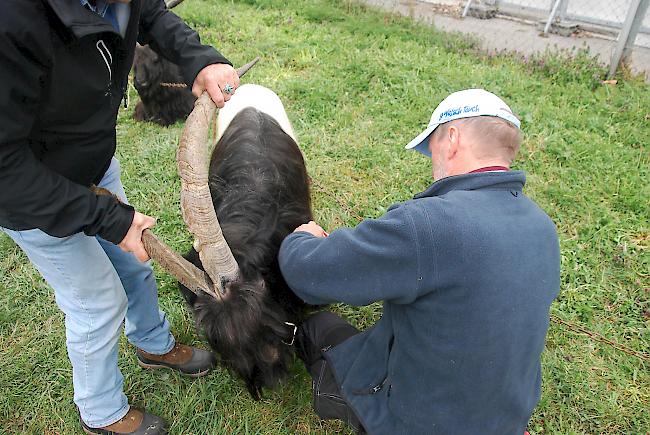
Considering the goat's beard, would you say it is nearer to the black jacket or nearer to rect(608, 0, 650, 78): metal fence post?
the black jacket

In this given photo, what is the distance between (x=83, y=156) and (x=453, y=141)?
145 cm

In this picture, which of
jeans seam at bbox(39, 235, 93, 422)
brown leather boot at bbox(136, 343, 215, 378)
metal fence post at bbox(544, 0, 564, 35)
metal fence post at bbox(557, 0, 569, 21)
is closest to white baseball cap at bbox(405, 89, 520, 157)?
jeans seam at bbox(39, 235, 93, 422)

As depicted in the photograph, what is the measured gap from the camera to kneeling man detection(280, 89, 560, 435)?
1724 millimetres

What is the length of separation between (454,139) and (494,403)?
3.40 ft

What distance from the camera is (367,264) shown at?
5.87 feet

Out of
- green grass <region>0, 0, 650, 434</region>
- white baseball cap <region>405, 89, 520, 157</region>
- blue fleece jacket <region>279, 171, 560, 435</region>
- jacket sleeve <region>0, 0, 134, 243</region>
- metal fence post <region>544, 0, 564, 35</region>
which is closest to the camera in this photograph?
jacket sleeve <region>0, 0, 134, 243</region>

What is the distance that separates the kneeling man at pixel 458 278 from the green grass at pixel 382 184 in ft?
3.37

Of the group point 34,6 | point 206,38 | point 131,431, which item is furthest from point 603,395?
point 206,38

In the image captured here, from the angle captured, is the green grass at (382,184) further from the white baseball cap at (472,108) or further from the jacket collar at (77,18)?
the jacket collar at (77,18)

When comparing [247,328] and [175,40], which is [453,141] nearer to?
[247,328]

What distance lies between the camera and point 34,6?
4.92 feet

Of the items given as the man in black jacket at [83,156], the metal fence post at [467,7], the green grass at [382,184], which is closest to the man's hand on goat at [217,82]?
the man in black jacket at [83,156]

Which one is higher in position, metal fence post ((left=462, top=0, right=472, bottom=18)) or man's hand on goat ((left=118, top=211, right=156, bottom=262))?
metal fence post ((left=462, top=0, right=472, bottom=18))

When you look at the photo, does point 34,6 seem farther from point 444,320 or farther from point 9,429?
point 9,429
